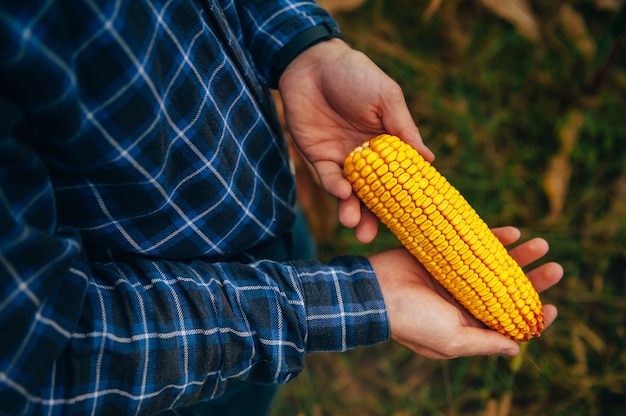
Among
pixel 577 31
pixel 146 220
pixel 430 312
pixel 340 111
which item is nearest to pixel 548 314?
pixel 430 312

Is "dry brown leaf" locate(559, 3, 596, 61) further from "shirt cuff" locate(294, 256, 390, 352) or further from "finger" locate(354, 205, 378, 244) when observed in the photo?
"shirt cuff" locate(294, 256, 390, 352)

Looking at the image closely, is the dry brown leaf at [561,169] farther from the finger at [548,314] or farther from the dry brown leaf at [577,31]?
the finger at [548,314]

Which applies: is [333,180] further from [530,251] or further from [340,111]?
[530,251]

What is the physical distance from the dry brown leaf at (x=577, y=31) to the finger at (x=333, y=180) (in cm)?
178

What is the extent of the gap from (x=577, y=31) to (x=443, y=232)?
1847 millimetres

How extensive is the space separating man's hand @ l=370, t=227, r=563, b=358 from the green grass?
2.69 ft

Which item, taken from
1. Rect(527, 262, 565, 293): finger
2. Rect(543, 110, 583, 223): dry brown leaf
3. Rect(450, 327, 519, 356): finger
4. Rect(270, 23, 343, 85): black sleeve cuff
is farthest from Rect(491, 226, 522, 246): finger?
Rect(543, 110, 583, 223): dry brown leaf

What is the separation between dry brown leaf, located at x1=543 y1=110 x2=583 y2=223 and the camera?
236cm

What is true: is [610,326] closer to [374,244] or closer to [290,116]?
[374,244]

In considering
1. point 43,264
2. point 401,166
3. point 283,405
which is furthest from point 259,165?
point 283,405

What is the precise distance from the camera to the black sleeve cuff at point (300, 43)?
4.41 ft

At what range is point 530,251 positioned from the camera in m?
1.44

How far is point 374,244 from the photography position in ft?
7.89

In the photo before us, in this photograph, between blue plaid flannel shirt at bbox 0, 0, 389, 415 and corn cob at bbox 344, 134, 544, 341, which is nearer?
blue plaid flannel shirt at bbox 0, 0, 389, 415
